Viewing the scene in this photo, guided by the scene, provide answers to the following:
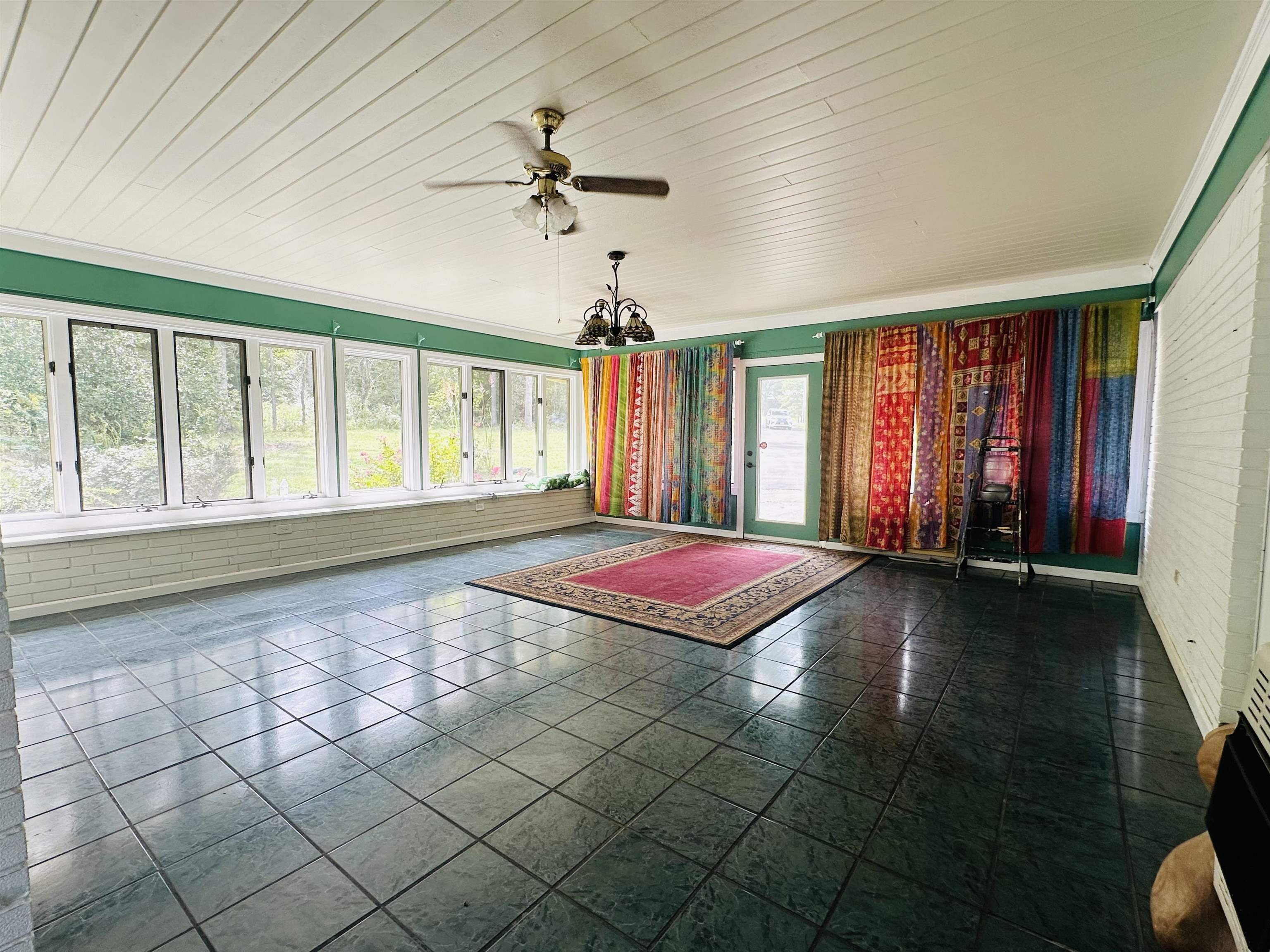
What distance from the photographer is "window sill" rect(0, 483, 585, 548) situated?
405 cm

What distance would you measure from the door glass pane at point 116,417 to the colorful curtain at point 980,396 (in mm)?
6738

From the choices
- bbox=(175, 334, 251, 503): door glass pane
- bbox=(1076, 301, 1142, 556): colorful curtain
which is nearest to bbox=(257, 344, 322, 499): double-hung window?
bbox=(175, 334, 251, 503): door glass pane

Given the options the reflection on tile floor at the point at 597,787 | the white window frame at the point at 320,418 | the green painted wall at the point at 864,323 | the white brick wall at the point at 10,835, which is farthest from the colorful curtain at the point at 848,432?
the white brick wall at the point at 10,835

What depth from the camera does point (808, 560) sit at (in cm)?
572

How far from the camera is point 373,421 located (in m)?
6.02

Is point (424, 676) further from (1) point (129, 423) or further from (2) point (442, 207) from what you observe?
(1) point (129, 423)

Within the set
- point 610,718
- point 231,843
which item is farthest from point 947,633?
point 231,843

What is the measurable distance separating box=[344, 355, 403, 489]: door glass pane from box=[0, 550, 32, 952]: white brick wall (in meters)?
5.13

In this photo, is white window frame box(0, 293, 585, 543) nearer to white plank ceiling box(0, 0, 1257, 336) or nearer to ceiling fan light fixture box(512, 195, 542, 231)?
white plank ceiling box(0, 0, 1257, 336)

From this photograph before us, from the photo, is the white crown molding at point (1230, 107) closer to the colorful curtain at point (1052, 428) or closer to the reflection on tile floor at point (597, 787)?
the colorful curtain at point (1052, 428)

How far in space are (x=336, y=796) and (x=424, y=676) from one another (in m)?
0.98

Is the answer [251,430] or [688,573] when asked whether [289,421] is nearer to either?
[251,430]

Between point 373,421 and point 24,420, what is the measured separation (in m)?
2.50

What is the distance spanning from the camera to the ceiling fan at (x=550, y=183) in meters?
2.40
